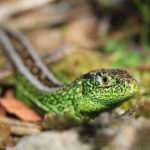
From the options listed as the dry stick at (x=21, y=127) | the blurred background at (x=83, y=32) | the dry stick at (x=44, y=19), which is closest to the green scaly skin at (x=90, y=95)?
the dry stick at (x=21, y=127)

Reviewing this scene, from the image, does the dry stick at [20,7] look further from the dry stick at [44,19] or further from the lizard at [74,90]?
the lizard at [74,90]

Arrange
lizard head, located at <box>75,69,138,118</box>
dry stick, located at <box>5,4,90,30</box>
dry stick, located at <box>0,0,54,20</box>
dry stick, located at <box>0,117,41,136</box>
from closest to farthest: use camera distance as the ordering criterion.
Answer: lizard head, located at <box>75,69,138,118</box>, dry stick, located at <box>0,117,41,136</box>, dry stick, located at <box>0,0,54,20</box>, dry stick, located at <box>5,4,90,30</box>

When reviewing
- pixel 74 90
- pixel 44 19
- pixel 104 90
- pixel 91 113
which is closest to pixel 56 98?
pixel 74 90

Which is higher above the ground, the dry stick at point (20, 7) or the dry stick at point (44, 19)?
the dry stick at point (20, 7)

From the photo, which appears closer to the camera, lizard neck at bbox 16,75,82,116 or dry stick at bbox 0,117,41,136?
dry stick at bbox 0,117,41,136

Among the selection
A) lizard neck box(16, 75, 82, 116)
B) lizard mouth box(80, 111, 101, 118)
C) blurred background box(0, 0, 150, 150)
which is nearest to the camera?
lizard mouth box(80, 111, 101, 118)

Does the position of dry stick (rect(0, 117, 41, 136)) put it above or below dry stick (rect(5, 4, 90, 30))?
below

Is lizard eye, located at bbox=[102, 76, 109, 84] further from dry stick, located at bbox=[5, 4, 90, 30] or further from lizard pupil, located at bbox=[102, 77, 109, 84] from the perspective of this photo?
dry stick, located at bbox=[5, 4, 90, 30]

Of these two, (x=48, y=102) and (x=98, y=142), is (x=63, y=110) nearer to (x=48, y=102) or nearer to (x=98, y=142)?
(x=48, y=102)

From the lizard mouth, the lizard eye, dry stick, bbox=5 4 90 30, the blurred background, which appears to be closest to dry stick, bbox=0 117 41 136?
the lizard mouth
